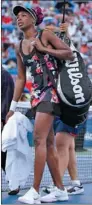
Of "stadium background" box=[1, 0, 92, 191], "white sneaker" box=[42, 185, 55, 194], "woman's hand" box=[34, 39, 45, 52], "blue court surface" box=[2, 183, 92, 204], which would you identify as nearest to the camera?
"woman's hand" box=[34, 39, 45, 52]

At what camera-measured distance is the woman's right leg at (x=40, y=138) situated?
4984mm

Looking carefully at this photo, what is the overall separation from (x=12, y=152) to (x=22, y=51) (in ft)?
3.27

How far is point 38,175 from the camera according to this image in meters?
5.02

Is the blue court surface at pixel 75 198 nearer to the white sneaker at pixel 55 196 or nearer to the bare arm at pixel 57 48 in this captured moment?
the white sneaker at pixel 55 196

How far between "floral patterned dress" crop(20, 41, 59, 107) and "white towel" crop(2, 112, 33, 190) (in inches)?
11.9

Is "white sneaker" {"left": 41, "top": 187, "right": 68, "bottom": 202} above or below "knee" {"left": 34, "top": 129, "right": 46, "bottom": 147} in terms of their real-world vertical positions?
below

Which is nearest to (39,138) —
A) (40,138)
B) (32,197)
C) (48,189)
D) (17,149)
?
(40,138)

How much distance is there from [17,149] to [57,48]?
1064mm

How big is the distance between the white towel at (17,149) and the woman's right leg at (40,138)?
322 mm

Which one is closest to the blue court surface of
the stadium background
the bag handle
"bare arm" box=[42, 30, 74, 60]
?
the bag handle

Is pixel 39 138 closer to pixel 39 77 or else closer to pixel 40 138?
pixel 40 138

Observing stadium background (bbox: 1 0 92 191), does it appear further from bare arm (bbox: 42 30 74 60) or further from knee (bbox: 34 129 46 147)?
knee (bbox: 34 129 46 147)

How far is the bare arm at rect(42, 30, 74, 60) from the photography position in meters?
4.98

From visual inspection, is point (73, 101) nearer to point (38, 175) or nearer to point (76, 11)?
point (38, 175)
